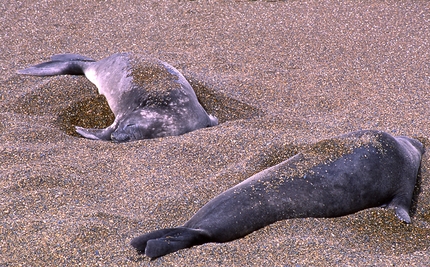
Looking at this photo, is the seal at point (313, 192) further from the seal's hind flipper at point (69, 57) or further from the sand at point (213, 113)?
the seal's hind flipper at point (69, 57)

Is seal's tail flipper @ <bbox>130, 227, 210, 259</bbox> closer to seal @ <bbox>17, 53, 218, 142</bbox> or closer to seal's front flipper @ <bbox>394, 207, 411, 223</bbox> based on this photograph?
seal's front flipper @ <bbox>394, 207, 411, 223</bbox>

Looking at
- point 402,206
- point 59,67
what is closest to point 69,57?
point 59,67

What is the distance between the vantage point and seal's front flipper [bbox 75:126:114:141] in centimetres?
468

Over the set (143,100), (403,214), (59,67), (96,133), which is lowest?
(96,133)

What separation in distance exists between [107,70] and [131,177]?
1.92 metres

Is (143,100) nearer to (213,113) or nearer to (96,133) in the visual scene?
(96,133)

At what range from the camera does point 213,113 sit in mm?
5266

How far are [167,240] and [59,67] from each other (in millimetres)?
3392

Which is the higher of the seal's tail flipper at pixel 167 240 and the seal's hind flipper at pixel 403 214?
the seal's hind flipper at pixel 403 214

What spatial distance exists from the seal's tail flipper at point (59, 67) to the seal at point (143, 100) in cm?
4

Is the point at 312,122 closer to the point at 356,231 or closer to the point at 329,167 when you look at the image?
the point at 329,167

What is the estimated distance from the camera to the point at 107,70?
5.47 metres

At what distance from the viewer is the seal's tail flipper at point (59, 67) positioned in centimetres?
569

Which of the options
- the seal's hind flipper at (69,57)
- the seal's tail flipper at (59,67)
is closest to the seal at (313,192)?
the seal's tail flipper at (59,67)
